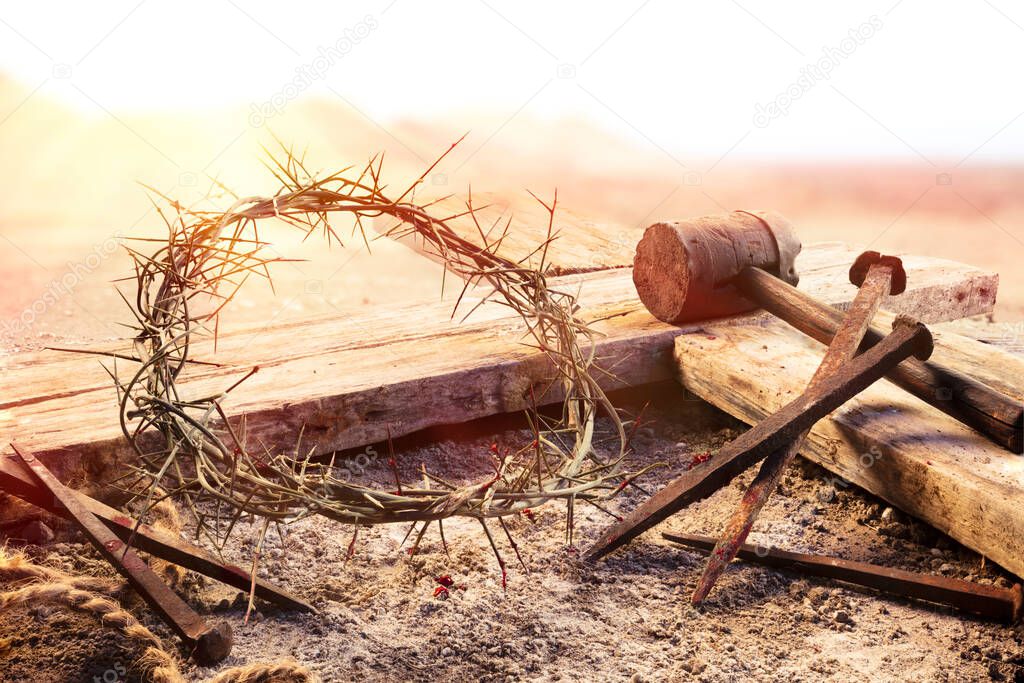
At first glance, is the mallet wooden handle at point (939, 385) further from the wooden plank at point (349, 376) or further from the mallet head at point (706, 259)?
the wooden plank at point (349, 376)

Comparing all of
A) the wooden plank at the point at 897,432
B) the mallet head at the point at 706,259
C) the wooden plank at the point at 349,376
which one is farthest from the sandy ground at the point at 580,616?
the mallet head at the point at 706,259

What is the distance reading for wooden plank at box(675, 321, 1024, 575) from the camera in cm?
223

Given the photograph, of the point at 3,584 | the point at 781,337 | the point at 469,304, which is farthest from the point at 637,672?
the point at 469,304

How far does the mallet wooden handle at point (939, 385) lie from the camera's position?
244 cm

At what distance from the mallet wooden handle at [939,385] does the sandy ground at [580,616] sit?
0.34 meters

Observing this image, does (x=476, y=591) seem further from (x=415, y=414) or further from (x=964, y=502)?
(x=964, y=502)

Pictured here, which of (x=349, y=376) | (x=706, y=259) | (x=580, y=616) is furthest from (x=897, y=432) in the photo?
(x=349, y=376)

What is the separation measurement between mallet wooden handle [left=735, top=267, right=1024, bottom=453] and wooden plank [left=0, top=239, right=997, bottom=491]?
1.45 feet

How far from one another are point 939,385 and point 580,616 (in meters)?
1.28

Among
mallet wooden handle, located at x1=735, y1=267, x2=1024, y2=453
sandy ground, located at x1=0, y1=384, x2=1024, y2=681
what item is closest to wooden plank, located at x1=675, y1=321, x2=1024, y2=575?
mallet wooden handle, located at x1=735, y1=267, x2=1024, y2=453

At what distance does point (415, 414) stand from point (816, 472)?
4.36 feet

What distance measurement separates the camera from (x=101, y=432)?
250 cm

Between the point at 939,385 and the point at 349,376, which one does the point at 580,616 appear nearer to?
the point at 349,376

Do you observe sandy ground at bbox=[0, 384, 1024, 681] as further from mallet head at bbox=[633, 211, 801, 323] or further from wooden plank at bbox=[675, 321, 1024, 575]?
mallet head at bbox=[633, 211, 801, 323]
